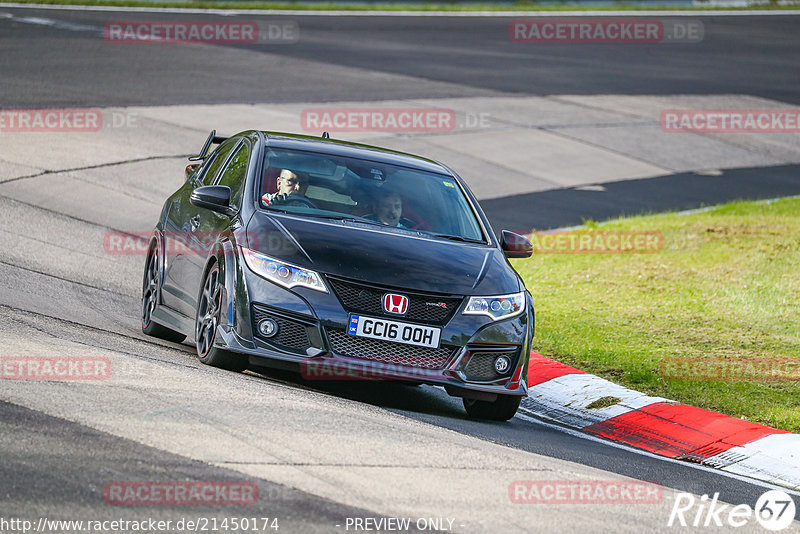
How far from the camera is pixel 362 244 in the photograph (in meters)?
8.03

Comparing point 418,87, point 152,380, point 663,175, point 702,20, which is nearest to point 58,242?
point 152,380

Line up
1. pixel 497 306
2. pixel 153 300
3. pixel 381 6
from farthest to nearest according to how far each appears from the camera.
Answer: pixel 381 6 < pixel 153 300 < pixel 497 306

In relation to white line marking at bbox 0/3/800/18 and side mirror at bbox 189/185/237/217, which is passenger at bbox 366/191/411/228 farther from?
white line marking at bbox 0/3/800/18

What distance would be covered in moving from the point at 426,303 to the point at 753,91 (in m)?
24.2

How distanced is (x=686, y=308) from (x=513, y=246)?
162 inches

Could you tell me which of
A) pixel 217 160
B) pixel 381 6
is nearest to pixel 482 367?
pixel 217 160

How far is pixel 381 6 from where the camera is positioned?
39.3 m

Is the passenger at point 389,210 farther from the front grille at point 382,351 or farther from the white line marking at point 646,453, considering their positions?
the white line marking at point 646,453

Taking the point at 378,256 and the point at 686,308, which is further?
the point at 686,308

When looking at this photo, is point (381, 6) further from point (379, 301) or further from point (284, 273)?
point (379, 301)

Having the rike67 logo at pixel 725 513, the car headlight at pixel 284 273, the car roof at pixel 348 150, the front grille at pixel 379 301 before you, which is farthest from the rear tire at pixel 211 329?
the rike67 logo at pixel 725 513

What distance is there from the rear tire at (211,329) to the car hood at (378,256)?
460 millimetres

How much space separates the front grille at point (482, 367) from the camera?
792 centimetres

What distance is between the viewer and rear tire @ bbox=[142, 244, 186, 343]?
31.7 ft
